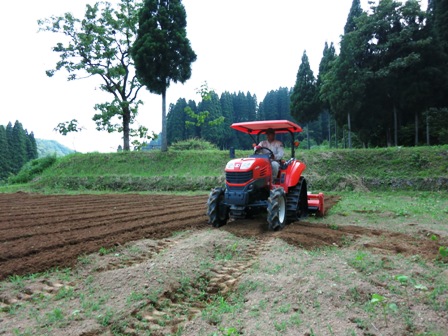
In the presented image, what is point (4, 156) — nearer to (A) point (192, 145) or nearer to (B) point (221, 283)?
(A) point (192, 145)

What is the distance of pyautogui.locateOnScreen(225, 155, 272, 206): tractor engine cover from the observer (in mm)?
6789

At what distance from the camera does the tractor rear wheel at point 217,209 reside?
23.6ft

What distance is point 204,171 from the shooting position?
20250mm

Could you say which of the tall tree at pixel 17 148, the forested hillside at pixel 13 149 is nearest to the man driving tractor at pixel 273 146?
the forested hillside at pixel 13 149

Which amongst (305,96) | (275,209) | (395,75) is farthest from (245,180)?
(305,96)

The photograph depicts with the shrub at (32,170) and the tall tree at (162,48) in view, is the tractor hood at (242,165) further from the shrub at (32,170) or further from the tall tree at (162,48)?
the shrub at (32,170)

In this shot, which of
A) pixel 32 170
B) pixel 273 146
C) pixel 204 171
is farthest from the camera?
pixel 32 170

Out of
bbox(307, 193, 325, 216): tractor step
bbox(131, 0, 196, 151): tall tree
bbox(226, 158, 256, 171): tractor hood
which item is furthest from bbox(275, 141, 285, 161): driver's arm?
bbox(131, 0, 196, 151): tall tree

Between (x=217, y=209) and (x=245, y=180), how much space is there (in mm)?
976

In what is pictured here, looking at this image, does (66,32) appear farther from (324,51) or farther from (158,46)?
(324,51)

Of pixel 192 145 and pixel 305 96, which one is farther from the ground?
pixel 305 96

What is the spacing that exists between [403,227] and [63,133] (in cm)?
2297

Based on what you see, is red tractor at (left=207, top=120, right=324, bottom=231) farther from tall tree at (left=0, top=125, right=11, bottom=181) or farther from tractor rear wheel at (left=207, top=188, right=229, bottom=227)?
tall tree at (left=0, top=125, right=11, bottom=181)

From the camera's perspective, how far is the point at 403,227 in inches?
284
